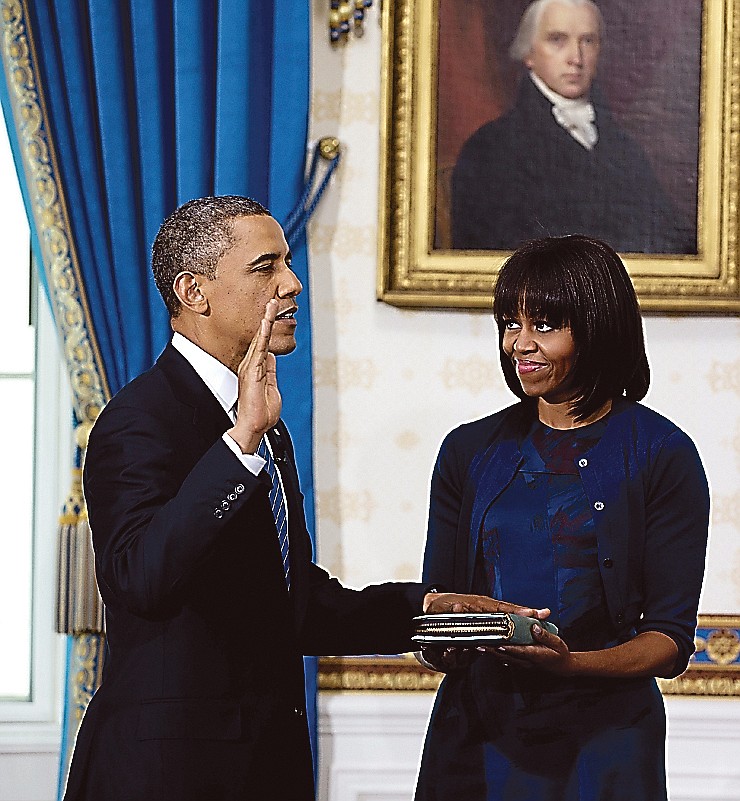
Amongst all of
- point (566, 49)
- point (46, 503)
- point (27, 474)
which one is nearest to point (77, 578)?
point (46, 503)

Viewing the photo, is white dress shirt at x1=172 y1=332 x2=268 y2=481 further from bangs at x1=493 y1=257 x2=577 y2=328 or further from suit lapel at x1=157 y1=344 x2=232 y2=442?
bangs at x1=493 y1=257 x2=577 y2=328

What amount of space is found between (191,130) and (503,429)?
147 cm

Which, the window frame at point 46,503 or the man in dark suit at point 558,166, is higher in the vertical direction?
the man in dark suit at point 558,166

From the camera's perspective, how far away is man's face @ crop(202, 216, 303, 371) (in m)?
1.95

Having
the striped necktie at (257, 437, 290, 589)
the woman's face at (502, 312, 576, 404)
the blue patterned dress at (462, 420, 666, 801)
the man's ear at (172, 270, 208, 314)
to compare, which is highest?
the man's ear at (172, 270, 208, 314)

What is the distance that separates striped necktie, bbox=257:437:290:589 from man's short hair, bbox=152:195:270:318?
0.29 m

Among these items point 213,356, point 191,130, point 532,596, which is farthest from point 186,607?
point 191,130

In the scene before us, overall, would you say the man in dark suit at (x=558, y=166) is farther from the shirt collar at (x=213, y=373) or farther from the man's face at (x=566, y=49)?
the shirt collar at (x=213, y=373)

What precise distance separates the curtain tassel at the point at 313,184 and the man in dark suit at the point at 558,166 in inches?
13.9

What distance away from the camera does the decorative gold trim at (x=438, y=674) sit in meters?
3.26

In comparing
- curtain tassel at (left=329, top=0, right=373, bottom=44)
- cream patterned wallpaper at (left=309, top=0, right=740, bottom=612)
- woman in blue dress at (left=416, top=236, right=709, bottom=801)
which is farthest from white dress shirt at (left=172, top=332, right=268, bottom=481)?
curtain tassel at (left=329, top=0, right=373, bottom=44)

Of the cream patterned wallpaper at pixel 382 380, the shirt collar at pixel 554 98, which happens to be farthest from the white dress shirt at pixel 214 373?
the shirt collar at pixel 554 98

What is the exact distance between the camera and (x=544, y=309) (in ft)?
6.67

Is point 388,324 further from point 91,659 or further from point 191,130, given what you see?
point 91,659
